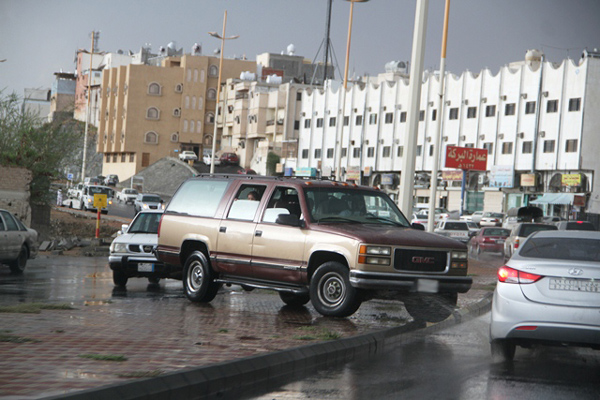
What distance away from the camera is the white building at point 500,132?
7006cm

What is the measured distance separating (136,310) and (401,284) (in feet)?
11.9

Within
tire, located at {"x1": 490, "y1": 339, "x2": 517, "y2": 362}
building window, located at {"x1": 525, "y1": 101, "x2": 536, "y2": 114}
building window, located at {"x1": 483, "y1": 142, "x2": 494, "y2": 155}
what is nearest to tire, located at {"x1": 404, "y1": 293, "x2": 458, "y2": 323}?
tire, located at {"x1": 490, "y1": 339, "x2": 517, "y2": 362}

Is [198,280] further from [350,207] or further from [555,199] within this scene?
[555,199]

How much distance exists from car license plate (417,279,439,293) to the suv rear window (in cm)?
380

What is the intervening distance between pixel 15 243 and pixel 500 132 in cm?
6277

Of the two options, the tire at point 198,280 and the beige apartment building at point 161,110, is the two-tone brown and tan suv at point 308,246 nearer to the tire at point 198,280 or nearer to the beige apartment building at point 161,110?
the tire at point 198,280

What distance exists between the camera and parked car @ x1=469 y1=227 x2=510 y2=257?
44.7 metres

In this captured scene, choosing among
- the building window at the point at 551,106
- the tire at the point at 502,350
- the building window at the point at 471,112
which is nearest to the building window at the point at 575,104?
the building window at the point at 551,106

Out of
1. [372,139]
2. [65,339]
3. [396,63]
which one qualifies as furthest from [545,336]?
[396,63]

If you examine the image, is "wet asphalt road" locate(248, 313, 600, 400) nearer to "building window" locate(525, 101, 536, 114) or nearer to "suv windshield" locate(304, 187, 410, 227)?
"suv windshield" locate(304, 187, 410, 227)

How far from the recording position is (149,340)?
32.5 ft

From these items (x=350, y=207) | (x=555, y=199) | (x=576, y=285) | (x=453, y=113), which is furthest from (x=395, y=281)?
(x=453, y=113)

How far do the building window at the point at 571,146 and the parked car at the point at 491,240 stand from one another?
90.0ft

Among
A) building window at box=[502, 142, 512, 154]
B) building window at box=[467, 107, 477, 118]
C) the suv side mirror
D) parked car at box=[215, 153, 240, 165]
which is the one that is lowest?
the suv side mirror
